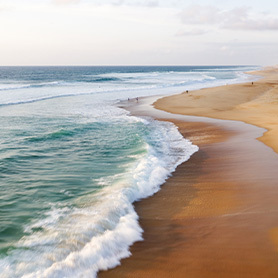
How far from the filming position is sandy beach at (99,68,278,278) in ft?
17.3

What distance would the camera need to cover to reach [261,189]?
27.3ft

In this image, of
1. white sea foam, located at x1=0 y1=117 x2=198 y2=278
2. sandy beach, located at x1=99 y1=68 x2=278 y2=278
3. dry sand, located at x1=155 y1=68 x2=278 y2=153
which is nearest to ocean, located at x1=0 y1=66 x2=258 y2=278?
white sea foam, located at x1=0 y1=117 x2=198 y2=278

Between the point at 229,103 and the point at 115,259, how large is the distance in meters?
23.8

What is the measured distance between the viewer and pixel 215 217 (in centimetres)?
701

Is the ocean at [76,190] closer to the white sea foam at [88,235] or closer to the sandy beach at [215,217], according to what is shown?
the white sea foam at [88,235]

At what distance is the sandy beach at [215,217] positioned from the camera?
5262 mm

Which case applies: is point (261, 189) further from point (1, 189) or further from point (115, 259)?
point (1, 189)

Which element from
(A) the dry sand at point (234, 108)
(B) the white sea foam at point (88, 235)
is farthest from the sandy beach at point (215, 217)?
(A) the dry sand at point (234, 108)

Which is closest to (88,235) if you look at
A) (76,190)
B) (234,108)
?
(76,190)

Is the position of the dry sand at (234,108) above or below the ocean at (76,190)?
above

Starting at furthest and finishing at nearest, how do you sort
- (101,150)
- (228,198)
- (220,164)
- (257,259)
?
1. (101,150)
2. (220,164)
3. (228,198)
4. (257,259)

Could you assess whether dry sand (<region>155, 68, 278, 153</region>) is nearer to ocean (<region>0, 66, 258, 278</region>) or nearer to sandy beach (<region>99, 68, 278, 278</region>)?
sandy beach (<region>99, 68, 278, 278</region>)

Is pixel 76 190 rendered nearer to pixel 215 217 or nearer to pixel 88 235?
pixel 88 235

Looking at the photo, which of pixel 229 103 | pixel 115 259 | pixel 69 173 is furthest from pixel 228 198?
pixel 229 103
